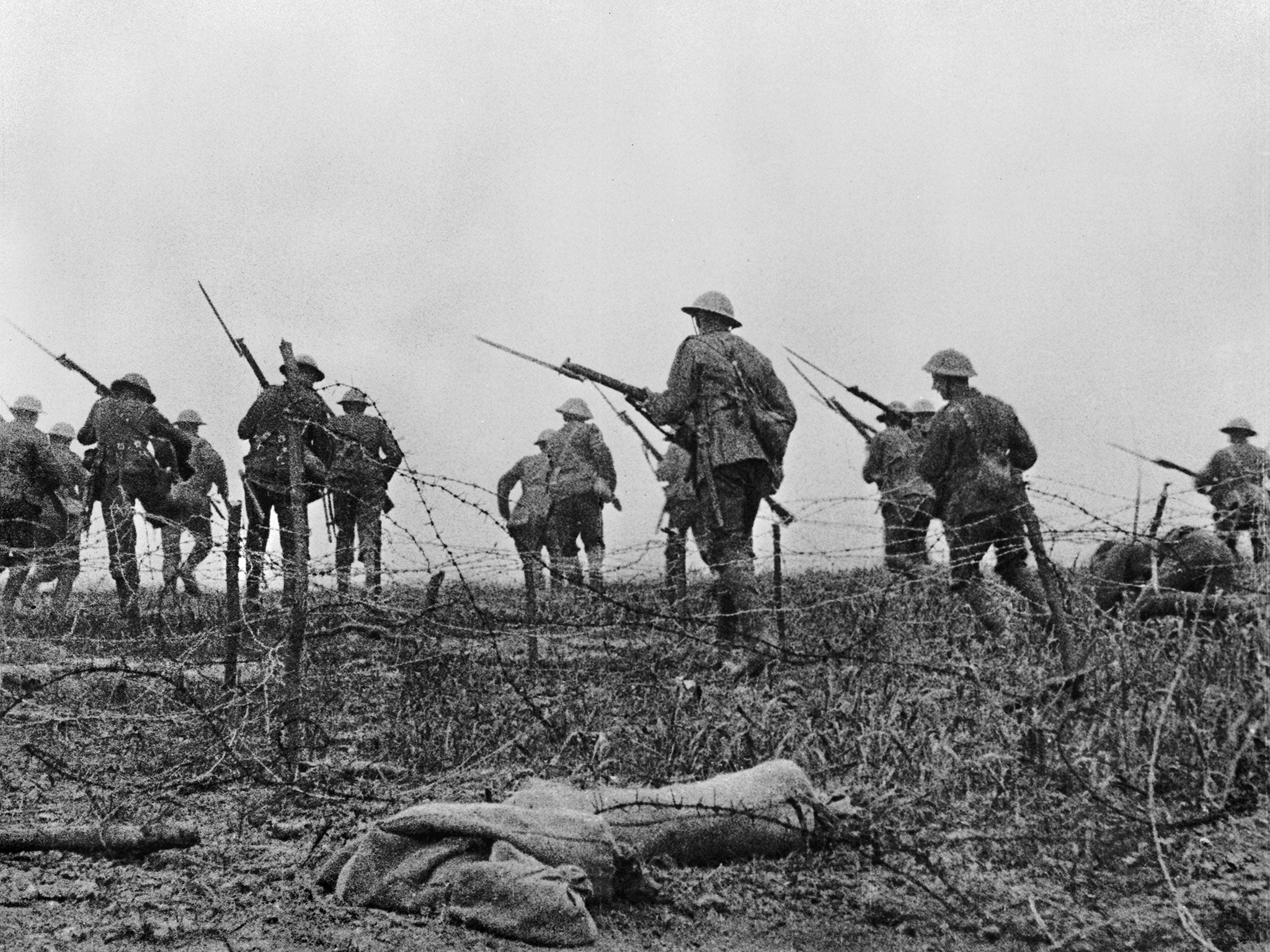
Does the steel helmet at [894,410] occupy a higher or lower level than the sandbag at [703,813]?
higher

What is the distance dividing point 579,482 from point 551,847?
9.87m

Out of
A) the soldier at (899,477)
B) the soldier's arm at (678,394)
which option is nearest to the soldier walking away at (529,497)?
the soldier at (899,477)

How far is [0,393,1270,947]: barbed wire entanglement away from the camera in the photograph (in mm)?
3764

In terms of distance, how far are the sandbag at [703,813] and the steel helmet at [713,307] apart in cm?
467

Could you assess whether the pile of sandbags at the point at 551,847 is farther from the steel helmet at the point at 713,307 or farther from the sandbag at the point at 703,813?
the steel helmet at the point at 713,307

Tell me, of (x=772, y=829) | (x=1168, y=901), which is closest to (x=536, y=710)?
(x=772, y=829)

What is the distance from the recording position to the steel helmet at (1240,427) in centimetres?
1258

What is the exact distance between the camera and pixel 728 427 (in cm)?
781

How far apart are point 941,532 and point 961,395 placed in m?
2.99

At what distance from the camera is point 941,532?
5301 mm

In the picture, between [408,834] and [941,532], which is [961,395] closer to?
[941,532]

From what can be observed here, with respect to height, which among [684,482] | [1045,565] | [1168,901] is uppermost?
[684,482]

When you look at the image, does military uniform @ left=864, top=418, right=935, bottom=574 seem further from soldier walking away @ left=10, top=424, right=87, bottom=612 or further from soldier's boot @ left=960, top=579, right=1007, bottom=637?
soldier walking away @ left=10, top=424, right=87, bottom=612

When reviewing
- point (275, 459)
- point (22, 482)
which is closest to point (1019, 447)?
point (275, 459)
